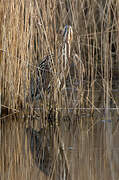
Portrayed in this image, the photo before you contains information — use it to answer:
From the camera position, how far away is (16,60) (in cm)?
409

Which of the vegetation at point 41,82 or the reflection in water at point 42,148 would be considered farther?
the vegetation at point 41,82

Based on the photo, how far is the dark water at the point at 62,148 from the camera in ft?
9.10

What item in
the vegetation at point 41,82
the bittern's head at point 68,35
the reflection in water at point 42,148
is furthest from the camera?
the bittern's head at point 68,35

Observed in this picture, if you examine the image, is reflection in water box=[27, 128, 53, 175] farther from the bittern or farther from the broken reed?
the bittern

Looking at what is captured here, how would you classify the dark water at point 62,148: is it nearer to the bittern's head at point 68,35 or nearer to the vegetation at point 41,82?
the vegetation at point 41,82

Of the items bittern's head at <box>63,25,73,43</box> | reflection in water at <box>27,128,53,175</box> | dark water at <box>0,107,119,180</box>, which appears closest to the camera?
dark water at <box>0,107,119,180</box>

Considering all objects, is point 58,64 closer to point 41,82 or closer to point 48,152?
point 41,82

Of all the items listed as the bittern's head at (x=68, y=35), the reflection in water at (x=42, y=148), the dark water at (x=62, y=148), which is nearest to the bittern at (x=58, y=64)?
the bittern's head at (x=68, y=35)

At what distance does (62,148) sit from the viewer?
10.9 ft

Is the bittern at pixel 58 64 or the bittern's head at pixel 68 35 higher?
the bittern's head at pixel 68 35

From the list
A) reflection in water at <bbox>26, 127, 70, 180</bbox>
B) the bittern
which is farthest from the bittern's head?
reflection in water at <bbox>26, 127, 70, 180</bbox>

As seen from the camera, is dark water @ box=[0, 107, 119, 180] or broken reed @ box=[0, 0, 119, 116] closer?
dark water @ box=[0, 107, 119, 180]

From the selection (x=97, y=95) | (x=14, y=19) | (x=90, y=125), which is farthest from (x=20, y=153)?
(x=97, y=95)

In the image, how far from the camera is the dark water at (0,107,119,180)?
2.77 m
